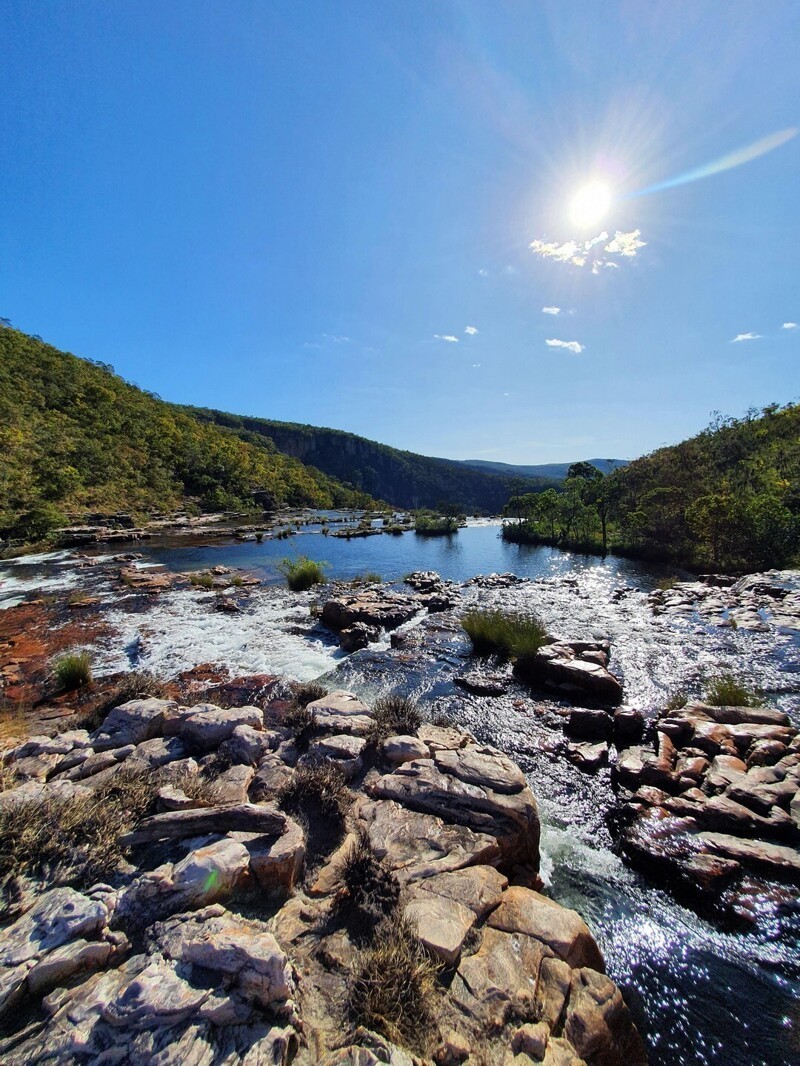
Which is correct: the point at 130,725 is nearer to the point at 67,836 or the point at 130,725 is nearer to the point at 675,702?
the point at 67,836

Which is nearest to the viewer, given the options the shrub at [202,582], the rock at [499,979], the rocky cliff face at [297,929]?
the rocky cliff face at [297,929]

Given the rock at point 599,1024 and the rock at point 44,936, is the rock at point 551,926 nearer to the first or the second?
the rock at point 599,1024

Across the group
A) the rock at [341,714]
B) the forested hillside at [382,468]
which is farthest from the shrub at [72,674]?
the forested hillside at [382,468]

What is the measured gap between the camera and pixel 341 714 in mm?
6723

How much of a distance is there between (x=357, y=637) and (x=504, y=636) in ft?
14.4

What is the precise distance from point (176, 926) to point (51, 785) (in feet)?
8.55

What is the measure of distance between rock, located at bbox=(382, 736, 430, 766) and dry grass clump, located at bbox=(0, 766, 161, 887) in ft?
9.87

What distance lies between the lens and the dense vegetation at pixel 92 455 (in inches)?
1273

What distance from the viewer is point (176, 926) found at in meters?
2.81

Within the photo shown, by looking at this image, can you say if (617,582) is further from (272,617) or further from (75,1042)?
(75,1042)

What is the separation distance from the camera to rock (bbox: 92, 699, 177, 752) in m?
5.49

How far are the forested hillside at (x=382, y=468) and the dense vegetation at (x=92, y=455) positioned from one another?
65.8m

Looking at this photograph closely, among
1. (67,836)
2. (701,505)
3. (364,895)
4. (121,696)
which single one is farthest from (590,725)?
(701,505)

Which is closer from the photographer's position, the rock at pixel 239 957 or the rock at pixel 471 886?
the rock at pixel 239 957
